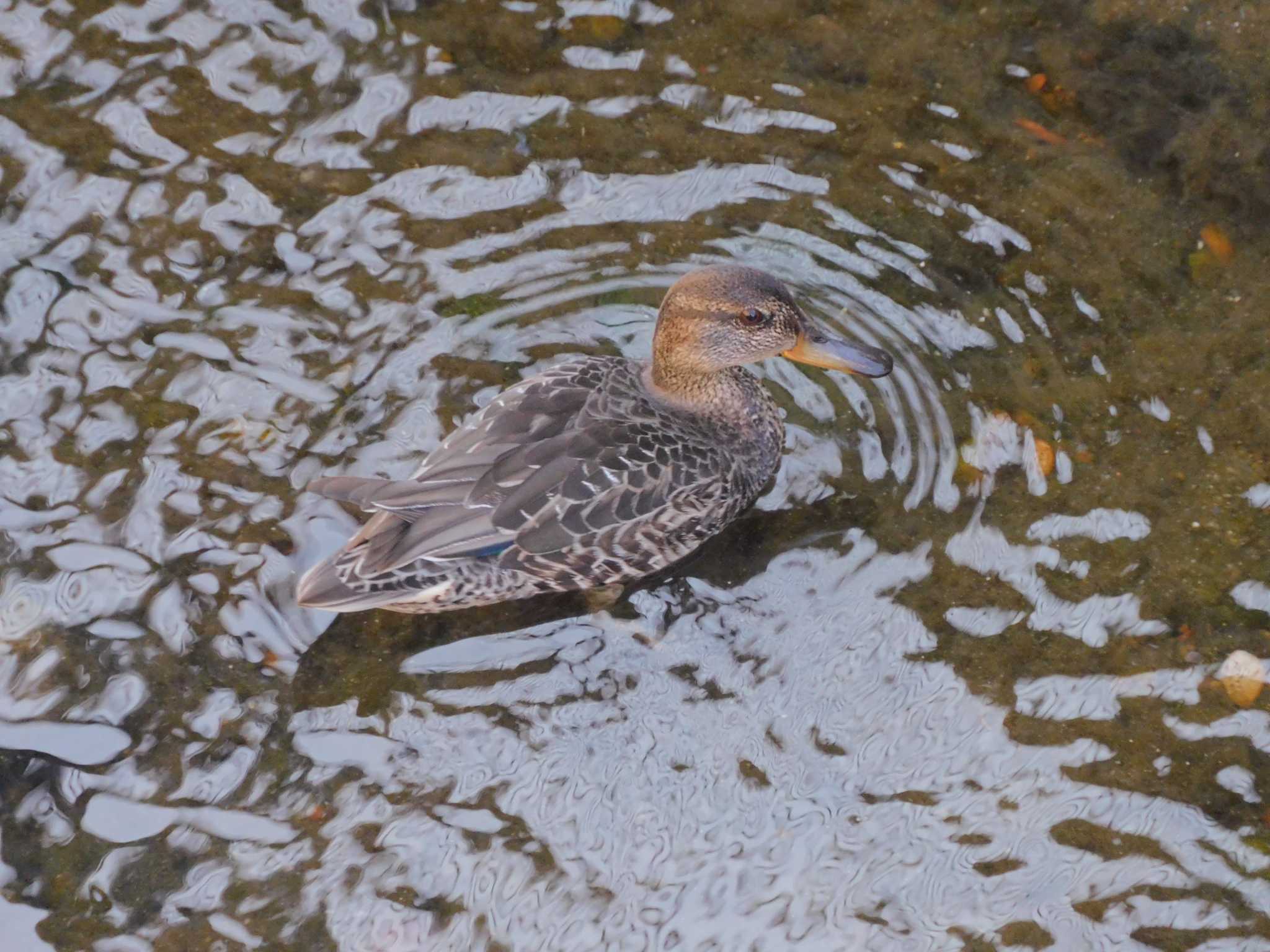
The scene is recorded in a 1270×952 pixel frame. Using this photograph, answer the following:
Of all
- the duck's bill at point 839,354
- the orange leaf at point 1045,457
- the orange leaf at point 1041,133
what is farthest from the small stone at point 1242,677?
the orange leaf at point 1041,133

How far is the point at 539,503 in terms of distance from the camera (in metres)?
4.32

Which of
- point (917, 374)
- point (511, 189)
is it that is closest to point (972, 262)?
point (917, 374)

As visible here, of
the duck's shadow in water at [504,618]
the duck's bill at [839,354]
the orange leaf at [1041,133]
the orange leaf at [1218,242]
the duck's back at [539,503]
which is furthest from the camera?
the orange leaf at [1041,133]

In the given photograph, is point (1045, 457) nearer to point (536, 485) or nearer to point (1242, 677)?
point (1242, 677)

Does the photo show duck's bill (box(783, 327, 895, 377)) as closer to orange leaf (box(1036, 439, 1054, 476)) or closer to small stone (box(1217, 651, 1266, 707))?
orange leaf (box(1036, 439, 1054, 476))

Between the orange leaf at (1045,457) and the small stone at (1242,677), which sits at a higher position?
the orange leaf at (1045,457)

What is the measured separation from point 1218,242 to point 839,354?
1966mm

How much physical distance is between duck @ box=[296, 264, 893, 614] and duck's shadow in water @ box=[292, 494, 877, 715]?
0.30 feet

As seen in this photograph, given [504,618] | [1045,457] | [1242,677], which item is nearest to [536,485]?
[504,618]

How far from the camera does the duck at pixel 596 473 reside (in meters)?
4.28

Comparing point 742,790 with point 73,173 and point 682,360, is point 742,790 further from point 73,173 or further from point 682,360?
point 73,173

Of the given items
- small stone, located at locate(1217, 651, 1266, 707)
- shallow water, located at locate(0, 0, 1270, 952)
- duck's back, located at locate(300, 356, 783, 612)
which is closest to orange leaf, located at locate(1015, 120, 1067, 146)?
shallow water, located at locate(0, 0, 1270, 952)

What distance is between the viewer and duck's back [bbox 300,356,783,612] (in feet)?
14.0

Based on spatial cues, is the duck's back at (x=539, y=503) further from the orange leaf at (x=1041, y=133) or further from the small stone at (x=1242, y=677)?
the orange leaf at (x=1041, y=133)
